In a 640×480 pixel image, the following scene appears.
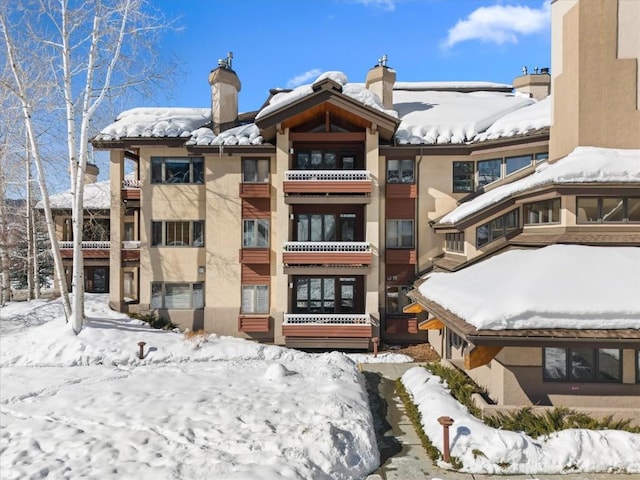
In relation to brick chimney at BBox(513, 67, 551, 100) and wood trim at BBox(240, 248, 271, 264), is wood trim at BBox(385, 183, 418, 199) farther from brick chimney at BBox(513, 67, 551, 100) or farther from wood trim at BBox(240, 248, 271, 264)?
brick chimney at BBox(513, 67, 551, 100)

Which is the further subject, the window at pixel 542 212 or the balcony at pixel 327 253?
the balcony at pixel 327 253

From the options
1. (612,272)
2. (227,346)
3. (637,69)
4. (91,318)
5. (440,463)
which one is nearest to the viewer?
(440,463)

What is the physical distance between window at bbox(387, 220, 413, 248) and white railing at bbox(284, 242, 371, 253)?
7.24 feet

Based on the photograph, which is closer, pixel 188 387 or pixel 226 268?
pixel 188 387

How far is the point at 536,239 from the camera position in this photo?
1364 centimetres

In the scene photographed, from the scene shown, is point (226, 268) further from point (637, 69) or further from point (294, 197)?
point (637, 69)

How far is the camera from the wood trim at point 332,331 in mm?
19391

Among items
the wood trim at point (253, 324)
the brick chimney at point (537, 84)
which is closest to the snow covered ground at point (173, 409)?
the wood trim at point (253, 324)

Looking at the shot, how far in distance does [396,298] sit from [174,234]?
1332 centimetres

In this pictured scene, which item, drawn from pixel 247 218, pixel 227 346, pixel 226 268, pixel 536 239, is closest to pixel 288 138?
pixel 247 218

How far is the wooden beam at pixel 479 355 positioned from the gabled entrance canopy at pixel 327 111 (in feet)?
42.8

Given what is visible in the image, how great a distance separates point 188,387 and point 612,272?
564 inches

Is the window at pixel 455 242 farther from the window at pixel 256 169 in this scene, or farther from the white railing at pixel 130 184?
the white railing at pixel 130 184

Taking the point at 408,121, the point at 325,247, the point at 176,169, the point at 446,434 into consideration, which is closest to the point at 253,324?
the point at 325,247
